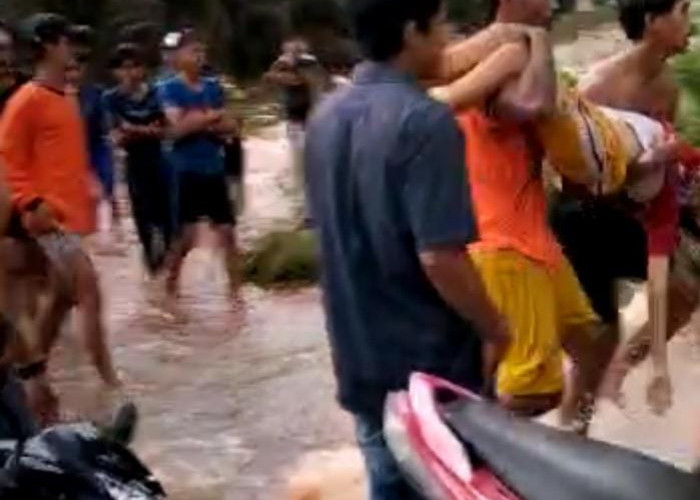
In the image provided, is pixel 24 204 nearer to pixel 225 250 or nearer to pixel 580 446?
pixel 225 250

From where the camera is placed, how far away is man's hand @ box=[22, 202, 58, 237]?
823 cm

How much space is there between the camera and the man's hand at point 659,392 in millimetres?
7272

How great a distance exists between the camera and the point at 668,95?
7082 millimetres

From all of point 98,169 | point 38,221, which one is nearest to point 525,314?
point 38,221

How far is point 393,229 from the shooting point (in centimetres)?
460

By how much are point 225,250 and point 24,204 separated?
363 centimetres

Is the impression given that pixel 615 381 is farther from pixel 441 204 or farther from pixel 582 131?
pixel 441 204

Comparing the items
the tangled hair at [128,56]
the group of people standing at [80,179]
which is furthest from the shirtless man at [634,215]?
the tangled hair at [128,56]

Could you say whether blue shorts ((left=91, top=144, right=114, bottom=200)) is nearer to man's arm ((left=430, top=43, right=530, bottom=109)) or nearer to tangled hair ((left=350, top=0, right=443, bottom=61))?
man's arm ((left=430, top=43, right=530, bottom=109))

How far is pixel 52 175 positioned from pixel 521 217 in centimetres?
297

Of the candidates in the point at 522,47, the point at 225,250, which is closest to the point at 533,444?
the point at 522,47

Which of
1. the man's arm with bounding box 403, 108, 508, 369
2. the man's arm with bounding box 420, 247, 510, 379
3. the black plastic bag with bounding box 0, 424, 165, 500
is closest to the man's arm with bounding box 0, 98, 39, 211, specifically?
the black plastic bag with bounding box 0, 424, 165, 500

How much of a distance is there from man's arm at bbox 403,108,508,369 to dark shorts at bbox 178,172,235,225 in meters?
7.13

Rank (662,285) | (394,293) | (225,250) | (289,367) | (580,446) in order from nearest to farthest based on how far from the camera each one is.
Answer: (580,446), (394,293), (662,285), (289,367), (225,250)
